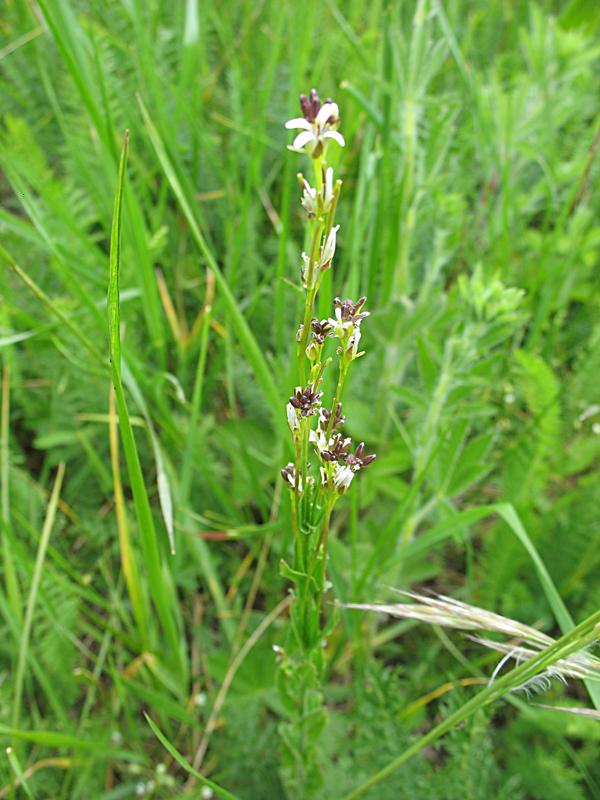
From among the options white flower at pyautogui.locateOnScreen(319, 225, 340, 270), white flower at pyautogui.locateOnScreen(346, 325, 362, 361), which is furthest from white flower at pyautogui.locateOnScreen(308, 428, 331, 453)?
white flower at pyautogui.locateOnScreen(319, 225, 340, 270)

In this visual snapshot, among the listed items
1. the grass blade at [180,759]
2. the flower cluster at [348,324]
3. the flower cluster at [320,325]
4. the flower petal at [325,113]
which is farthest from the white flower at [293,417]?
the grass blade at [180,759]

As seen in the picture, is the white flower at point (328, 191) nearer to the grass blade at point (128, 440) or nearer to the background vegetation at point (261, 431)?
the grass blade at point (128, 440)

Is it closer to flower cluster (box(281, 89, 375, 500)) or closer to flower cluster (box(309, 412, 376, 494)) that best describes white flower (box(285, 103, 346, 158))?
flower cluster (box(281, 89, 375, 500))

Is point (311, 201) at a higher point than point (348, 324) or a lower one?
higher

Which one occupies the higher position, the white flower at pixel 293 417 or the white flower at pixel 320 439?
the white flower at pixel 293 417

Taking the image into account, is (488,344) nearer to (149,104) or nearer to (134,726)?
(134,726)

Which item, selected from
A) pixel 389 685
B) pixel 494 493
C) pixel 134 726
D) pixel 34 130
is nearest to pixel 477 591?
pixel 494 493

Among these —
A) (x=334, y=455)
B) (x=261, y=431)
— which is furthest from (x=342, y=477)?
(x=261, y=431)

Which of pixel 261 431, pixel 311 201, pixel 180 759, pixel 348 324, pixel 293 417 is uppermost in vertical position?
pixel 311 201

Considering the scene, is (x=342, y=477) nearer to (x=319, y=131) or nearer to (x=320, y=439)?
(x=320, y=439)
